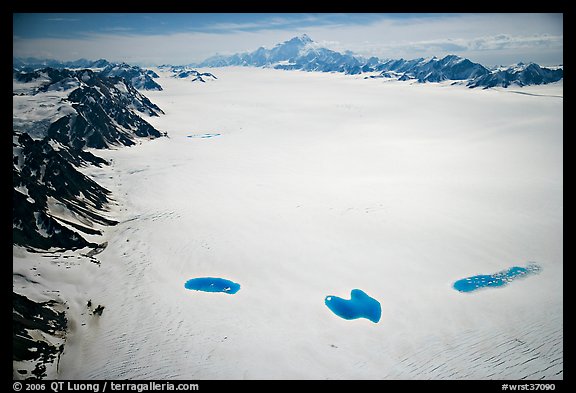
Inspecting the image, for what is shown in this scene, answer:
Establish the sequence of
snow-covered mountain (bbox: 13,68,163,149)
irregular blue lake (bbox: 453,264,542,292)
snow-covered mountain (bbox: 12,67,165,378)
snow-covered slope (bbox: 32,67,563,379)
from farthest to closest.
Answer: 1. snow-covered mountain (bbox: 13,68,163,149)
2. irregular blue lake (bbox: 453,264,542,292)
3. snow-covered mountain (bbox: 12,67,165,378)
4. snow-covered slope (bbox: 32,67,563,379)

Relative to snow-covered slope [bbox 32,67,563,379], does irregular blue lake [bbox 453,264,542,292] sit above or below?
below

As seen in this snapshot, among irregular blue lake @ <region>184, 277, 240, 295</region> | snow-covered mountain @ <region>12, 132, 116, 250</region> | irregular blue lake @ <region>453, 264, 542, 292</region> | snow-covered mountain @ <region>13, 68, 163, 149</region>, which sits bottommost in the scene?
irregular blue lake @ <region>453, 264, 542, 292</region>

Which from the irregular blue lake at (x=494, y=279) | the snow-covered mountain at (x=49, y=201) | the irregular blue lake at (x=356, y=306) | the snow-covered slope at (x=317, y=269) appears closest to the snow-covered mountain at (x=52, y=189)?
the snow-covered mountain at (x=49, y=201)

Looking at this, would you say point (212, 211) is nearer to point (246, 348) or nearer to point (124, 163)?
point (246, 348)

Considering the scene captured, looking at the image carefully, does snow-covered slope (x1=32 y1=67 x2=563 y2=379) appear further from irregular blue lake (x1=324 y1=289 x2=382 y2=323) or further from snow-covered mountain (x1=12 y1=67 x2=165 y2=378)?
snow-covered mountain (x1=12 y1=67 x2=165 y2=378)

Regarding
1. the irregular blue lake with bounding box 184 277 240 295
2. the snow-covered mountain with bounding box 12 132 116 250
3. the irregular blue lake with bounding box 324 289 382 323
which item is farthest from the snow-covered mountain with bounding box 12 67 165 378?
the irregular blue lake with bounding box 324 289 382 323

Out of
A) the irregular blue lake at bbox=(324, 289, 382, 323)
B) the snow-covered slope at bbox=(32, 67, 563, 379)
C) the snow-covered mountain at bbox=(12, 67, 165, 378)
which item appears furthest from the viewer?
the irregular blue lake at bbox=(324, 289, 382, 323)

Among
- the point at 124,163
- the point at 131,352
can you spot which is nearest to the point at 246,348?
the point at 131,352

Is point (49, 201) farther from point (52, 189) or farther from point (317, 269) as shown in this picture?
point (317, 269)
